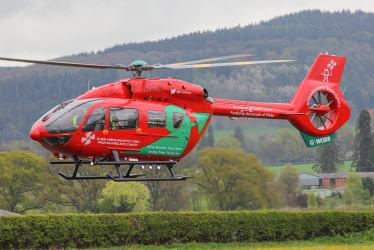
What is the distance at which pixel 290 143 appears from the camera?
4456 cm

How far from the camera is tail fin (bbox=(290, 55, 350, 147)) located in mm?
13633

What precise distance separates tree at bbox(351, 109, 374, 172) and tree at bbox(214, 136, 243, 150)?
13884 millimetres

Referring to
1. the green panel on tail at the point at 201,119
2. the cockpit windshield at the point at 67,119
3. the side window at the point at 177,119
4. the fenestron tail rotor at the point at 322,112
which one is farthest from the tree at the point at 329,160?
the cockpit windshield at the point at 67,119

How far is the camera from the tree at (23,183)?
117ft

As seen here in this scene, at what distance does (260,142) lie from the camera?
3641cm

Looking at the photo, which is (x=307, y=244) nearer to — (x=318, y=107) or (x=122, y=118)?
(x=318, y=107)

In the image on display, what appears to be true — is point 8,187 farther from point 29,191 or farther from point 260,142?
point 260,142

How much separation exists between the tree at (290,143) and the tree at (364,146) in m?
6.40

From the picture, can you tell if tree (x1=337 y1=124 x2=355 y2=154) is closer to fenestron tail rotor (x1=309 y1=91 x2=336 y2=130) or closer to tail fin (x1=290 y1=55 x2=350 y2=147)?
tail fin (x1=290 y1=55 x2=350 y2=147)

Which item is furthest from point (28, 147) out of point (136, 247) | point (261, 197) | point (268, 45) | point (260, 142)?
point (268, 45)

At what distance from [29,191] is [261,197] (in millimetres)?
22065

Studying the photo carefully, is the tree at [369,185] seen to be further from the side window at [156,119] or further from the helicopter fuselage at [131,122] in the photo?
the side window at [156,119]

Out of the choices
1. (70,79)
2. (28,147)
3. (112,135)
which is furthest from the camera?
(70,79)

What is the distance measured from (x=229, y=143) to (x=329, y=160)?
14.6m
